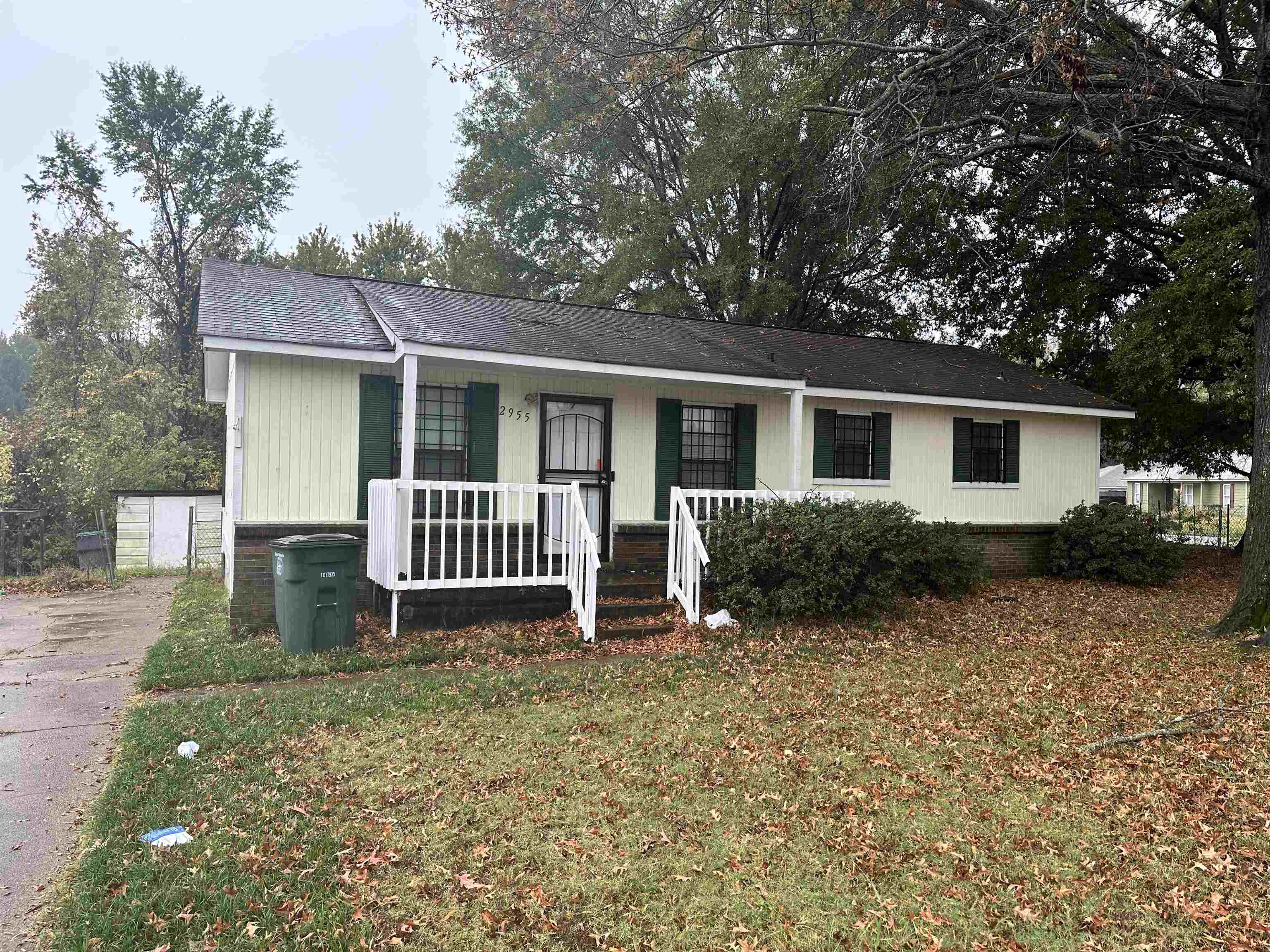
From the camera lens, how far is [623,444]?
1027cm

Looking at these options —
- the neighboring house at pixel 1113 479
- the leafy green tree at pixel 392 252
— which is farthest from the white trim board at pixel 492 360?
the neighboring house at pixel 1113 479

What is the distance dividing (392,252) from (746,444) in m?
23.7

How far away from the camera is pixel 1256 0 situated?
9164 mm

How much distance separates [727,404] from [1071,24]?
5.56m

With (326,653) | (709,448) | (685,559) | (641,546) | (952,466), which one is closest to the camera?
(326,653)

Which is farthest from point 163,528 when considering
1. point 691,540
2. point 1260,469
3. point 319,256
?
point 1260,469


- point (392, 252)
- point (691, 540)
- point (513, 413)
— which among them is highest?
point (392, 252)

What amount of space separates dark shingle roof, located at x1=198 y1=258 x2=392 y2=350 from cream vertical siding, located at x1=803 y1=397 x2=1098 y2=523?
6284 millimetres

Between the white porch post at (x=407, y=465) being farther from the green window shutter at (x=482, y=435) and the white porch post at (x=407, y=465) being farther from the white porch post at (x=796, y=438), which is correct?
the white porch post at (x=796, y=438)

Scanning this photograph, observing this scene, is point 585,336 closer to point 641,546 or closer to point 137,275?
point 641,546

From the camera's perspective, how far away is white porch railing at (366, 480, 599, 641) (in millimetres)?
7719

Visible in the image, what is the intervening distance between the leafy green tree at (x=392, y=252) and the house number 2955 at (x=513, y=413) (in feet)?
72.1

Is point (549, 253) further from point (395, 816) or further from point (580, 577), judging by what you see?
point (395, 816)

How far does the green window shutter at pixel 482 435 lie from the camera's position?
368 inches
